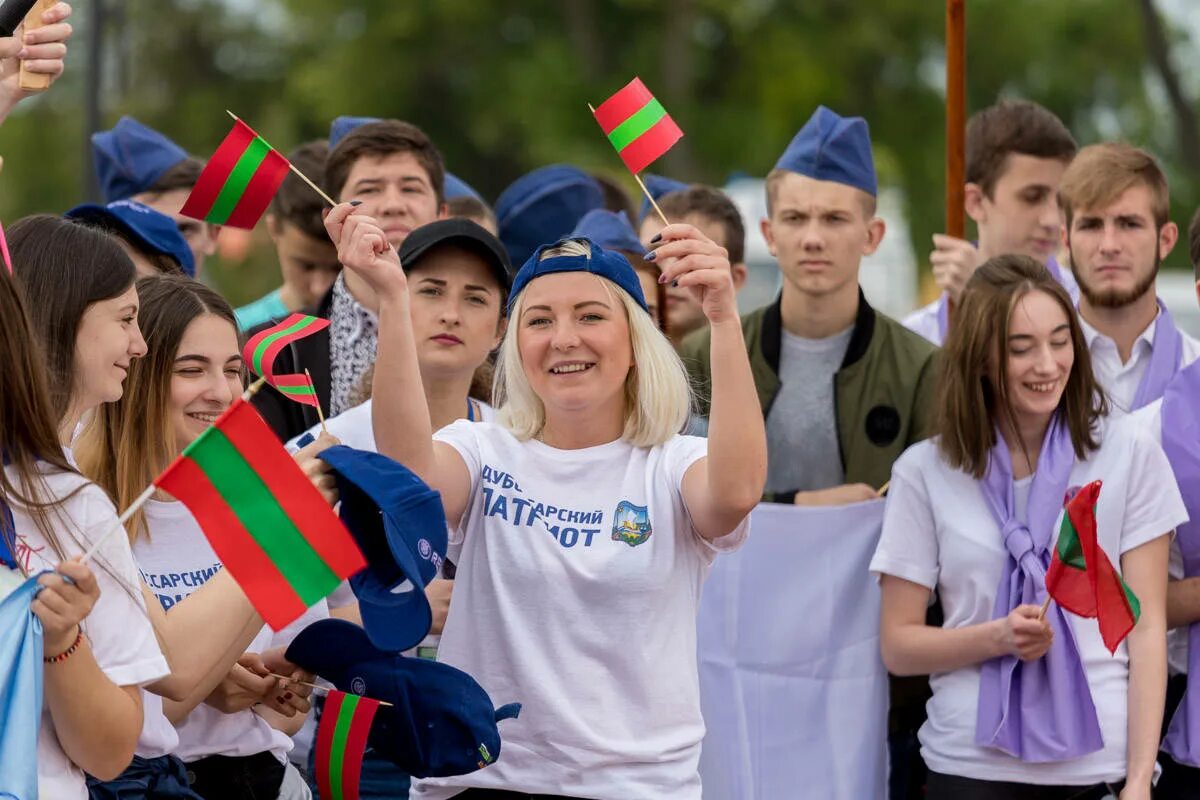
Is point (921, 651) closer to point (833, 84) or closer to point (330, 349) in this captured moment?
point (330, 349)

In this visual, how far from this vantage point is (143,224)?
211 inches

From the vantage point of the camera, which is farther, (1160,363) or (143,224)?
(1160,363)

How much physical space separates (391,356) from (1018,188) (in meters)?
3.36

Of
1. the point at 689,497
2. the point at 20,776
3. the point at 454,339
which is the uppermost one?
the point at 454,339

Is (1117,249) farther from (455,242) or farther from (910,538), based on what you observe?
(455,242)

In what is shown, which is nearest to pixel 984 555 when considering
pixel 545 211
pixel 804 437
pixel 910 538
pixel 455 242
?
pixel 910 538

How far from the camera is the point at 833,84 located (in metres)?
21.6

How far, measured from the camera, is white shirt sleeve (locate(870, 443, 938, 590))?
507 centimetres

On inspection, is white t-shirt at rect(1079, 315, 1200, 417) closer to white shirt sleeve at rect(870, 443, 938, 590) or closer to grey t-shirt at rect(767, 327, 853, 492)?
grey t-shirt at rect(767, 327, 853, 492)

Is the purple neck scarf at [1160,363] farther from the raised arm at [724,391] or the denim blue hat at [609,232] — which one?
the raised arm at [724,391]

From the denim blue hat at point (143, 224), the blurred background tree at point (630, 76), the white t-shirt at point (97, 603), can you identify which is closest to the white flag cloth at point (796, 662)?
the denim blue hat at point (143, 224)

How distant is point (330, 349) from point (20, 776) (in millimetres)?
2693

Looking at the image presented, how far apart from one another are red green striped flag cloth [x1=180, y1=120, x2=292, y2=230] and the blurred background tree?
15.2 metres

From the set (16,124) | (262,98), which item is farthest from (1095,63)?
(16,124)
